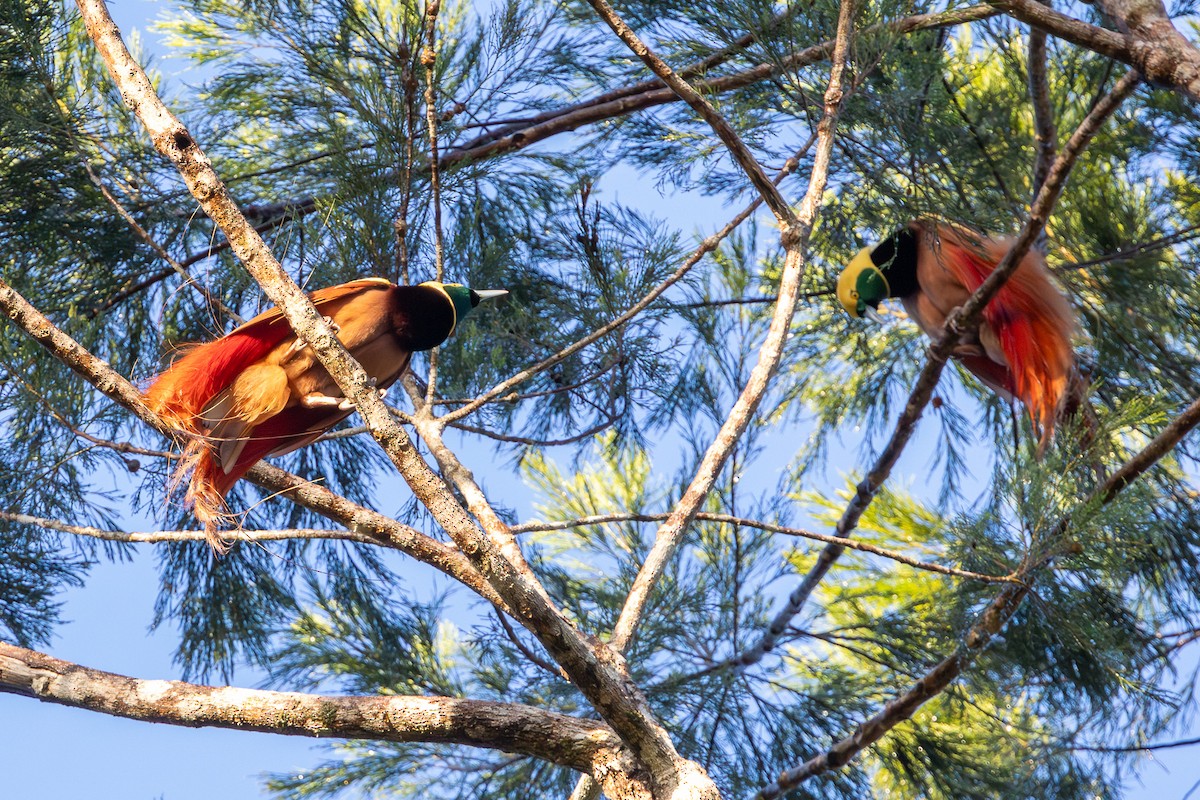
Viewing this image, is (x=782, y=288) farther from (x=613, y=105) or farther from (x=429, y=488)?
(x=613, y=105)

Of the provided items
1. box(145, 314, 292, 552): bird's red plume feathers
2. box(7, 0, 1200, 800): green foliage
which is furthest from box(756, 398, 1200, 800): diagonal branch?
box(145, 314, 292, 552): bird's red plume feathers

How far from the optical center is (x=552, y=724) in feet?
4.12

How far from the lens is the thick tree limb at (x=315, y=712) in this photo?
125cm

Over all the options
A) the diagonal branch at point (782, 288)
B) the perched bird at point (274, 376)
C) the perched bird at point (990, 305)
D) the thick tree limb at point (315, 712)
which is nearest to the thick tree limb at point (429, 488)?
the thick tree limb at point (315, 712)

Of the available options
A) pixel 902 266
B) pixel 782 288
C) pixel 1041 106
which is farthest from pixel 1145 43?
pixel 902 266

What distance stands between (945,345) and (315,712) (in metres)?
1.30

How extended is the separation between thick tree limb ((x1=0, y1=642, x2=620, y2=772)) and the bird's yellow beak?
135 cm

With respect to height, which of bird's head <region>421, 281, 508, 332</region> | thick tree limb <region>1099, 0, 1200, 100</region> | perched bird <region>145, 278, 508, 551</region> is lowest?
thick tree limb <region>1099, 0, 1200, 100</region>

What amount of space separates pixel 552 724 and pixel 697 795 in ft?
0.62

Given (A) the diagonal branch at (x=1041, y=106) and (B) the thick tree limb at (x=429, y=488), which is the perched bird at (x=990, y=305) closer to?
(A) the diagonal branch at (x=1041, y=106)

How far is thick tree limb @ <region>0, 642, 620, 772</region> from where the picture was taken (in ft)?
4.11

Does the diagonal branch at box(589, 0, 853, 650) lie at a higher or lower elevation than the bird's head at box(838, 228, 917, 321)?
lower

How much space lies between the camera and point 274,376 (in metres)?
1.77

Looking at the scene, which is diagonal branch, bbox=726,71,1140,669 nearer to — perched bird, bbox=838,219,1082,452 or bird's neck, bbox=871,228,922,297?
perched bird, bbox=838,219,1082,452
